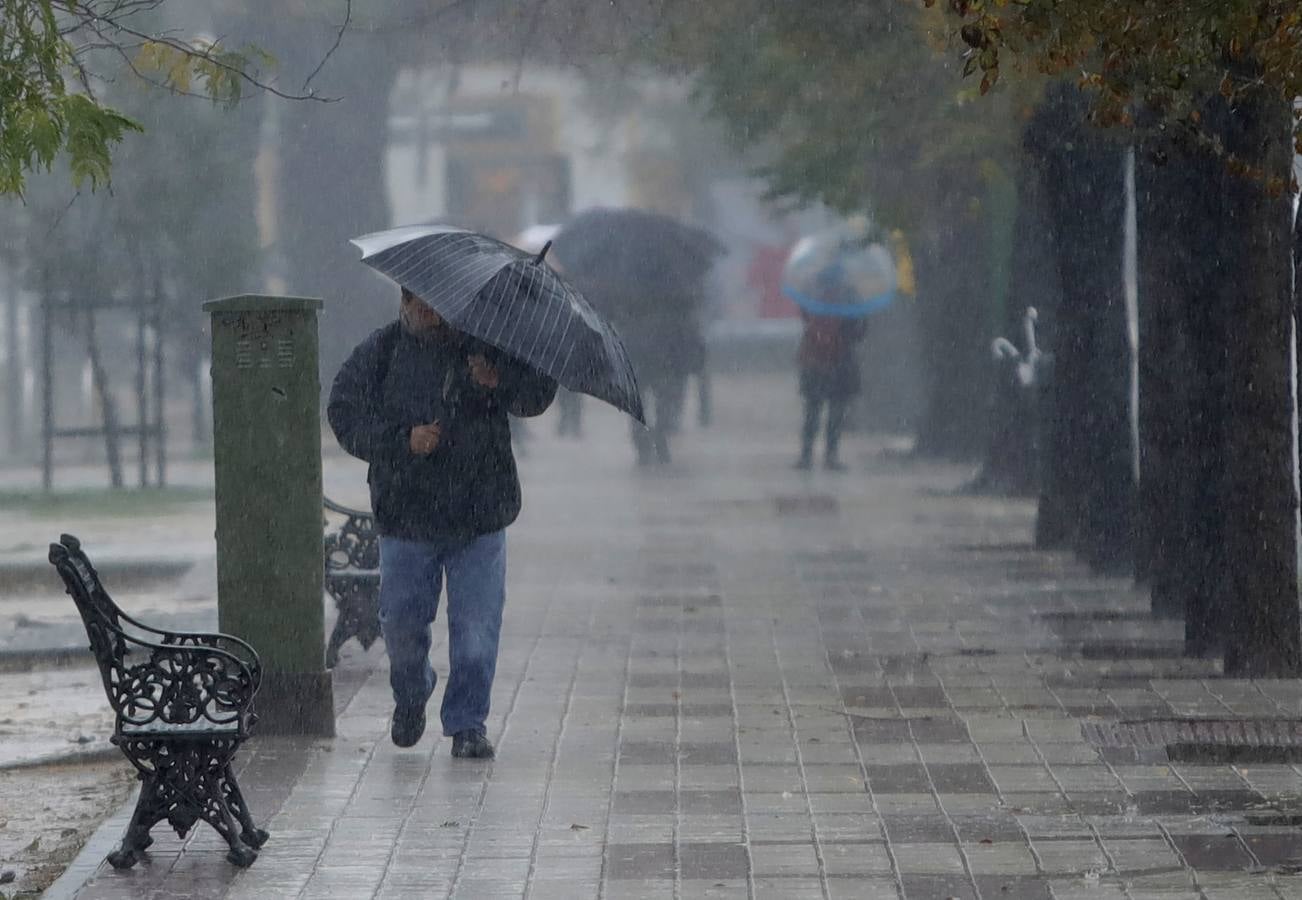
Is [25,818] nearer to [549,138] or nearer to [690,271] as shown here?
[690,271]

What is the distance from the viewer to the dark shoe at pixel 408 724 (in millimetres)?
8016

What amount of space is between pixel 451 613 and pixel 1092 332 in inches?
292

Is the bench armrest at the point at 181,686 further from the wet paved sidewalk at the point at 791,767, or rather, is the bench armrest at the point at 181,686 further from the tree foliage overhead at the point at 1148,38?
the tree foliage overhead at the point at 1148,38

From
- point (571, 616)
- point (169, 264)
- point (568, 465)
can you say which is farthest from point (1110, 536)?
point (169, 264)

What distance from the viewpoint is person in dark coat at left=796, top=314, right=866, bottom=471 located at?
23.8 meters

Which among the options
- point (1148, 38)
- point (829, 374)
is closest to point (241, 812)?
point (1148, 38)

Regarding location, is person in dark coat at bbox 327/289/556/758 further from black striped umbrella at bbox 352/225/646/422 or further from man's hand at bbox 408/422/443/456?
black striped umbrella at bbox 352/225/646/422

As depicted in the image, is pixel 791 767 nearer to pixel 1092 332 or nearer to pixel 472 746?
pixel 472 746

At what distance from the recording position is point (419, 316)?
778cm

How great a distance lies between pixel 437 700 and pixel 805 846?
3077 millimetres

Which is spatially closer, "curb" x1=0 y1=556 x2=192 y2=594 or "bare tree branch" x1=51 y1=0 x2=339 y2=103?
"bare tree branch" x1=51 y1=0 x2=339 y2=103

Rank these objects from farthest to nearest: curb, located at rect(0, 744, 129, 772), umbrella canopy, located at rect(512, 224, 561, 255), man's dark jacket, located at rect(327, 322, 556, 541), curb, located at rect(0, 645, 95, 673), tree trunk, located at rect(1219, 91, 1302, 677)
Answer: umbrella canopy, located at rect(512, 224, 561, 255), curb, located at rect(0, 645, 95, 673), tree trunk, located at rect(1219, 91, 1302, 677), curb, located at rect(0, 744, 129, 772), man's dark jacket, located at rect(327, 322, 556, 541)

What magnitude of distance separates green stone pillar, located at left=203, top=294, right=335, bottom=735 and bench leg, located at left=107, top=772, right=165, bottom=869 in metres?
1.88

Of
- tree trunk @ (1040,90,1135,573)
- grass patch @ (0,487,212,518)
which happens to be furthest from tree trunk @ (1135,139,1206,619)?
grass patch @ (0,487,212,518)
